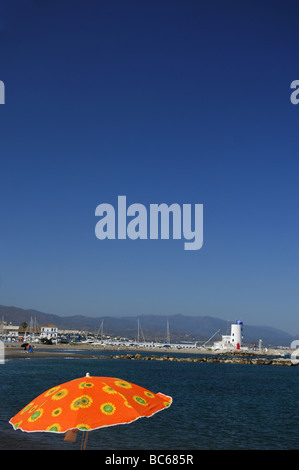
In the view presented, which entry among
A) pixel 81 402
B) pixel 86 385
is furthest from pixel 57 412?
pixel 86 385

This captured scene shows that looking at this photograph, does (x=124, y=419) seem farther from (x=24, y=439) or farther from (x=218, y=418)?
(x=218, y=418)

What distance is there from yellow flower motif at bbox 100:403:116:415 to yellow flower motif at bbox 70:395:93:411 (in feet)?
0.82

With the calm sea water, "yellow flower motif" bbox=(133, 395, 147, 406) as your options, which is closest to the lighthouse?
the calm sea water

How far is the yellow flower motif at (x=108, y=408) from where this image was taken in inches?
320

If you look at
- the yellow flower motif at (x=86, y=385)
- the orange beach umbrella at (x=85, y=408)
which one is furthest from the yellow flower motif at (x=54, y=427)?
the yellow flower motif at (x=86, y=385)

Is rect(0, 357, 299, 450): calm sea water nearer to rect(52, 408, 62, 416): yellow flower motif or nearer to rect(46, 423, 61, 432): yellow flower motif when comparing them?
rect(52, 408, 62, 416): yellow flower motif

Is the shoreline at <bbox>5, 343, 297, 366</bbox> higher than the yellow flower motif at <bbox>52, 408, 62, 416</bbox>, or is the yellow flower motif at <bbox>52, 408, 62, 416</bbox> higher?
the yellow flower motif at <bbox>52, 408, 62, 416</bbox>

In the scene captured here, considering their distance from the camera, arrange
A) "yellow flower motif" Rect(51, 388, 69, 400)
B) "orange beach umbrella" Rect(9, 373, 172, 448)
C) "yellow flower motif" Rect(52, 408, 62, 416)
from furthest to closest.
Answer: "yellow flower motif" Rect(51, 388, 69, 400)
"yellow flower motif" Rect(52, 408, 62, 416)
"orange beach umbrella" Rect(9, 373, 172, 448)

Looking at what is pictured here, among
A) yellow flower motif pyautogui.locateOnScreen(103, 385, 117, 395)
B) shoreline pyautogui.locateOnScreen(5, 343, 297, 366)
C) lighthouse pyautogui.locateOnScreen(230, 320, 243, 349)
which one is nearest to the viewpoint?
yellow flower motif pyautogui.locateOnScreen(103, 385, 117, 395)

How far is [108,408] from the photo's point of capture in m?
8.22

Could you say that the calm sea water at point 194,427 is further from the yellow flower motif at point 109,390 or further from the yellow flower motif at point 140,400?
the yellow flower motif at point 109,390

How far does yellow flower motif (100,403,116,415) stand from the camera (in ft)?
26.7

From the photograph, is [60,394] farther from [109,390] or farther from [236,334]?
[236,334]
